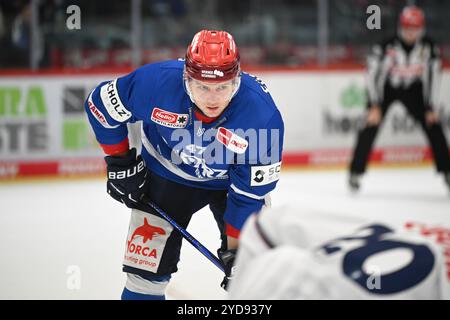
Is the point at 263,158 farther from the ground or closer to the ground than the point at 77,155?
farther from the ground

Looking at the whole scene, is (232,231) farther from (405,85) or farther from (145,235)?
(405,85)

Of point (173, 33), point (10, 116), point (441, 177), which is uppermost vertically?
point (173, 33)

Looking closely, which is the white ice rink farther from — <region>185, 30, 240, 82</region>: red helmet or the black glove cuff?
the black glove cuff

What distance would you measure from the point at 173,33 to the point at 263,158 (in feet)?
14.8

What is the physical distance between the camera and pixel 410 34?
20.3 feet

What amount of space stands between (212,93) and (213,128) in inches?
6.4

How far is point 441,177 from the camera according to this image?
6.83 m

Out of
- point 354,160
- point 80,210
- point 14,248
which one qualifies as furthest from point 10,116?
point 354,160

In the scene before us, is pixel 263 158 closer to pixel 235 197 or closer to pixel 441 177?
pixel 235 197

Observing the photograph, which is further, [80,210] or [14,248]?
[80,210]

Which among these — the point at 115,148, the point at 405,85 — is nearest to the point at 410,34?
the point at 405,85

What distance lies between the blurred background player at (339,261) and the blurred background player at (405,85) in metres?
4.76

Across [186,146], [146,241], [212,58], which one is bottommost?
[146,241]
